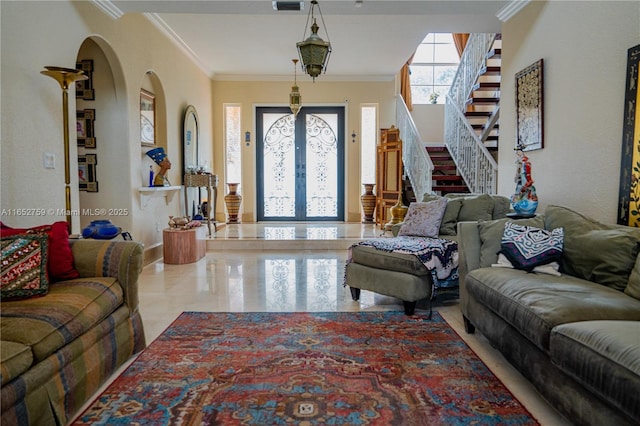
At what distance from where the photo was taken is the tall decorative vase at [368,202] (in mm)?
8367

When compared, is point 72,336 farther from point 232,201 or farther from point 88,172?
point 232,201

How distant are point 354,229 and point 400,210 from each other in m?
1.21

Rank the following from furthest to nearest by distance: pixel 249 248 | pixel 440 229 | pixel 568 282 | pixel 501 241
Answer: pixel 249 248
pixel 440 229
pixel 501 241
pixel 568 282

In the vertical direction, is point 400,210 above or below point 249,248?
above

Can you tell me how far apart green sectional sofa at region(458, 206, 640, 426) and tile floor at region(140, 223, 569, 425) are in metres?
0.17

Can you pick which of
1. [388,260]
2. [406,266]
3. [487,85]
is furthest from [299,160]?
[406,266]

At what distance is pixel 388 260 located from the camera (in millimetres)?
3422

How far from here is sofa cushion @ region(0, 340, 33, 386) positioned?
1.51 meters

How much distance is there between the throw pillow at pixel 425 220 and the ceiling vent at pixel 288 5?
7.42 feet

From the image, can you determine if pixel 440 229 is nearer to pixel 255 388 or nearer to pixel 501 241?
pixel 501 241

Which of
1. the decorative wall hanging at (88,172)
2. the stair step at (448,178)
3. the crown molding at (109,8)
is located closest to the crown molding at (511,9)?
the stair step at (448,178)

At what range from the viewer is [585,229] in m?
2.64

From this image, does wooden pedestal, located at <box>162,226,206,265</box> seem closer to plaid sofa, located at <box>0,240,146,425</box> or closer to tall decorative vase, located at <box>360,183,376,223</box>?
plaid sofa, located at <box>0,240,146,425</box>

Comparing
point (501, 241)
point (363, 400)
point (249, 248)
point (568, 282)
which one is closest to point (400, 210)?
point (249, 248)
